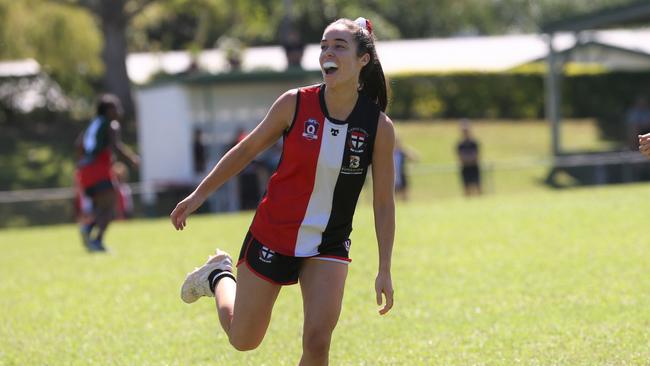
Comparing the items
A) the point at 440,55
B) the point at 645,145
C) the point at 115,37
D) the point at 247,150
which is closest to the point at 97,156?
the point at 247,150

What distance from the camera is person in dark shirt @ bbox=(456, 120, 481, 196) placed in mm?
25594

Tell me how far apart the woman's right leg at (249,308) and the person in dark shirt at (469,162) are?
19.7 meters

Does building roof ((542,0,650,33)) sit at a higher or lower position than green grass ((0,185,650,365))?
higher

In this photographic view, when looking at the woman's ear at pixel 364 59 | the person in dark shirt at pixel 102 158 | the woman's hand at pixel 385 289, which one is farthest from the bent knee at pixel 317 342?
the person in dark shirt at pixel 102 158

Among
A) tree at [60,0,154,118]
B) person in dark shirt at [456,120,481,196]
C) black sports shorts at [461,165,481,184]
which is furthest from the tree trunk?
black sports shorts at [461,165,481,184]

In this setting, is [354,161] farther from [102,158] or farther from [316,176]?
[102,158]

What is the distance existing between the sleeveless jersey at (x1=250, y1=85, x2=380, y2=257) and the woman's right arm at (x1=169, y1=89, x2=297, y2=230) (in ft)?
0.17

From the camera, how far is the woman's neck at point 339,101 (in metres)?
5.95

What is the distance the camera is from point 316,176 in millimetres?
5914

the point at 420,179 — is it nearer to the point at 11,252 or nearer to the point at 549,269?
the point at 11,252

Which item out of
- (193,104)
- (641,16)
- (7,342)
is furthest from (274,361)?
(641,16)

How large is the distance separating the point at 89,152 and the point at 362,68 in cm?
950

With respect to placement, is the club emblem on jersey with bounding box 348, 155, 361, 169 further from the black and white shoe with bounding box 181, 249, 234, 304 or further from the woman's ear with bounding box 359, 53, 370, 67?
the black and white shoe with bounding box 181, 249, 234, 304

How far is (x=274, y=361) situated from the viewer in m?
7.62
